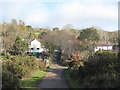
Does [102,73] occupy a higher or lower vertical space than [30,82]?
higher

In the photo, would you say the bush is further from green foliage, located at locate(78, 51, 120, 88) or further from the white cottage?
the white cottage

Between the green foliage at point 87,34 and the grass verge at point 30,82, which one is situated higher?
the green foliage at point 87,34

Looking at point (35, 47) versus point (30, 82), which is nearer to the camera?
point (30, 82)

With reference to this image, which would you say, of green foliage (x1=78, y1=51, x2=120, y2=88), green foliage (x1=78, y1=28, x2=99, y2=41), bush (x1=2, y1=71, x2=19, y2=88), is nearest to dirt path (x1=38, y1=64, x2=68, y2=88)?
green foliage (x1=78, y1=51, x2=120, y2=88)

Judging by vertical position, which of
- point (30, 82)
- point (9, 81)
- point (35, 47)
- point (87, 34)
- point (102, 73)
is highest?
point (87, 34)

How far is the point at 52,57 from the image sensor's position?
3462cm

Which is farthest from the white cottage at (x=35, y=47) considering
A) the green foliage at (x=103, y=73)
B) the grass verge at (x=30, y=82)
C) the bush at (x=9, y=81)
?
the bush at (x=9, y=81)

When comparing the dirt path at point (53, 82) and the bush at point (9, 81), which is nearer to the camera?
Result: the bush at point (9, 81)

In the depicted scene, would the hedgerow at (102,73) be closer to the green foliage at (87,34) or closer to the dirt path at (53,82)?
the dirt path at (53,82)

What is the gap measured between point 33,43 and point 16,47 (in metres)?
9.48

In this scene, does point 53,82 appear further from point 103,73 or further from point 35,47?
point 35,47

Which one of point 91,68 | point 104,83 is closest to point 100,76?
point 104,83

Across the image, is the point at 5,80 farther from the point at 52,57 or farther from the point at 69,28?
the point at 69,28

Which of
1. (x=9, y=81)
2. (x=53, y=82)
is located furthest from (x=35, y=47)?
(x=9, y=81)
